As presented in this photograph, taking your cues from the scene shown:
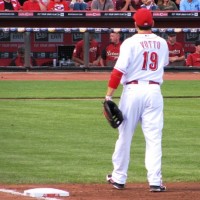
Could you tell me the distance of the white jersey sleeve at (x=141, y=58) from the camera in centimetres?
920

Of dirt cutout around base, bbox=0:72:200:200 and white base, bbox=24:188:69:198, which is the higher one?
white base, bbox=24:188:69:198

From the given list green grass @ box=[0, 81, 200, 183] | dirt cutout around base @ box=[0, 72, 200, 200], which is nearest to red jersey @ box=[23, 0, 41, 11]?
green grass @ box=[0, 81, 200, 183]

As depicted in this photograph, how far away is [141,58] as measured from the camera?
30.3 feet

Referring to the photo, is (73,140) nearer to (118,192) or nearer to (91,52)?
(118,192)

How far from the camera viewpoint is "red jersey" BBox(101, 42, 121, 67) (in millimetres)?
23344

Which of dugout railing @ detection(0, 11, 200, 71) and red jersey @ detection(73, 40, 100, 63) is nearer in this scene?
red jersey @ detection(73, 40, 100, 63)

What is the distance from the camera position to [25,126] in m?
14.5

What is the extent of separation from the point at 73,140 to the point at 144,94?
4043 mm

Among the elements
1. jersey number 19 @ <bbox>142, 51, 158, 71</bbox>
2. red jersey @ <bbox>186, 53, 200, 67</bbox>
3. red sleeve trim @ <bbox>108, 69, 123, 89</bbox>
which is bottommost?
red jersey @ <bbox>186, 53, 200, 67</bbox>

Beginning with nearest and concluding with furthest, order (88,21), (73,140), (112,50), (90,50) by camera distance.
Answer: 1. (73,140)
2. (112,50)
3. (90,50)
4. (88,21)

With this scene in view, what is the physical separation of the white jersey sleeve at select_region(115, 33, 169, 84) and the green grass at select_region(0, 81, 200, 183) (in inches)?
55.0

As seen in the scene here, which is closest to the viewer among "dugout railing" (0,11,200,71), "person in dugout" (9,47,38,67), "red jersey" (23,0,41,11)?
"person in dugout" (9,47,38,67)

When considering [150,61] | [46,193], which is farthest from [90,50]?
[46,193]

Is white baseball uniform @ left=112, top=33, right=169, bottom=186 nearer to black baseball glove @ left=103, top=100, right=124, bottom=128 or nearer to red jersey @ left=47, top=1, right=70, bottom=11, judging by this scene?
black baseball glove @ left=103, top=100, right=124, bottom=128
